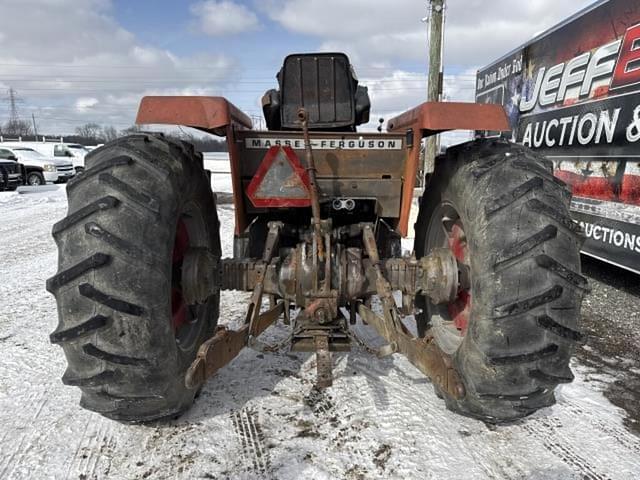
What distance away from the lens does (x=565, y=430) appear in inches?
109

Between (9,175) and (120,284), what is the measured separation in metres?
20.1

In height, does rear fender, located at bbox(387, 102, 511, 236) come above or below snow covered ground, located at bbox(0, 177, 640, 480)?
above

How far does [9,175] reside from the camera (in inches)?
712

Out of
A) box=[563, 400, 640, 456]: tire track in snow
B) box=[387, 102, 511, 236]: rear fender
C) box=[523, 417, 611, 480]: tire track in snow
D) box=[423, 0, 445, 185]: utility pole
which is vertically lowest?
box=[563, 400, 640, 456]: tire track in snow

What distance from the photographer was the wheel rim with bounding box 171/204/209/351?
9.59 feet

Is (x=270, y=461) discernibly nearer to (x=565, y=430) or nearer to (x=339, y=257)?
(x=339, y=257)

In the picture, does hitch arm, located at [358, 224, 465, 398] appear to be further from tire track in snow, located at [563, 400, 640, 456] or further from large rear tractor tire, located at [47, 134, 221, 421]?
tire track in snow, located at [563, 400, 640, 456]

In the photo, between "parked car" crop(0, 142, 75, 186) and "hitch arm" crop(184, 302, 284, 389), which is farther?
"parked car" crop(0, 142, 75, 186)

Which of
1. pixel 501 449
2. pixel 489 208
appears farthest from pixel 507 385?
pixel 489 208

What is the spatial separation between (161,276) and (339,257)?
1.14 metres

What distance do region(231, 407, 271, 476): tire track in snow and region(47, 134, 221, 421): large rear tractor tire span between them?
0.50m

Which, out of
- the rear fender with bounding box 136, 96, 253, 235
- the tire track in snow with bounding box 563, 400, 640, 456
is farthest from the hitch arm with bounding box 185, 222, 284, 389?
the tire track in snow with bounding box 563, 400, 640, 456

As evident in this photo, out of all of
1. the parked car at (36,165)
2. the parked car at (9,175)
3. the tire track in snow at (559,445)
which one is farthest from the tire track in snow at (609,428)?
the parked car at (36,165)

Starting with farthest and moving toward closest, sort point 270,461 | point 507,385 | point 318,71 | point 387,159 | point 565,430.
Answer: point 318,71 → point 387,159 → point 565,430 → point 270,461 → point 507,385
